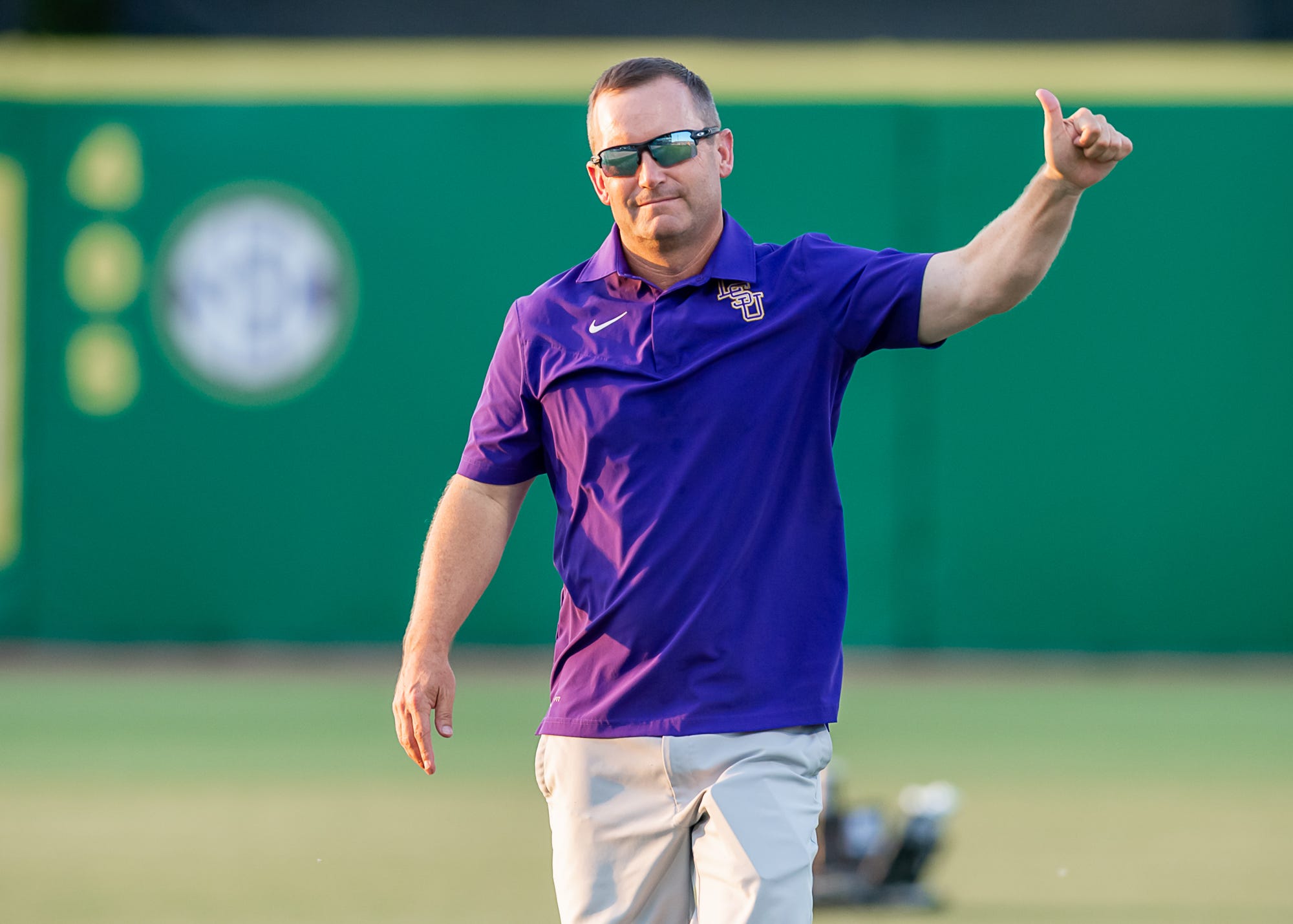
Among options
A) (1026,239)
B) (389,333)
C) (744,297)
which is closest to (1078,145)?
(1026,239)

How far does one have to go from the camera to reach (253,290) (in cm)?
1181

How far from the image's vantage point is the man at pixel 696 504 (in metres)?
3.16

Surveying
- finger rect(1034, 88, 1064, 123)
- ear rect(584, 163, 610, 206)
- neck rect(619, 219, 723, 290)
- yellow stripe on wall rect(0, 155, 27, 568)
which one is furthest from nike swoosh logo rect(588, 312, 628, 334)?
yellow stripe on wall rect(0, 155, 27, 568)

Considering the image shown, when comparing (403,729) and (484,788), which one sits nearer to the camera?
(403,729)

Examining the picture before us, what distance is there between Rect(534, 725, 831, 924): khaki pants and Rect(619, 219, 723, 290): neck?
36.6 inches

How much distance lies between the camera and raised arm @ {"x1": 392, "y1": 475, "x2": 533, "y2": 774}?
3.36 metres

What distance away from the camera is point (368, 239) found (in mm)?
11875

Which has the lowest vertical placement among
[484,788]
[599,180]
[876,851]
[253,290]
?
[484,788]

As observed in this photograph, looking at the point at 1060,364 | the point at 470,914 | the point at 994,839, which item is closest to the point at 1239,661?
the point at 1060,364

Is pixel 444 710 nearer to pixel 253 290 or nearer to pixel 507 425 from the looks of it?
pixel 507 425

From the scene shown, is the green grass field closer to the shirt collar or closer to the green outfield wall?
the green outfield wall

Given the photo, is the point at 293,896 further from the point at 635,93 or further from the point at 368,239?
the point at 368,239

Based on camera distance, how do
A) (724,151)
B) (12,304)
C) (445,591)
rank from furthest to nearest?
(12,304) < (724,151) < (445,591)

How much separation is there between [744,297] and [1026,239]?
56 centimetres
